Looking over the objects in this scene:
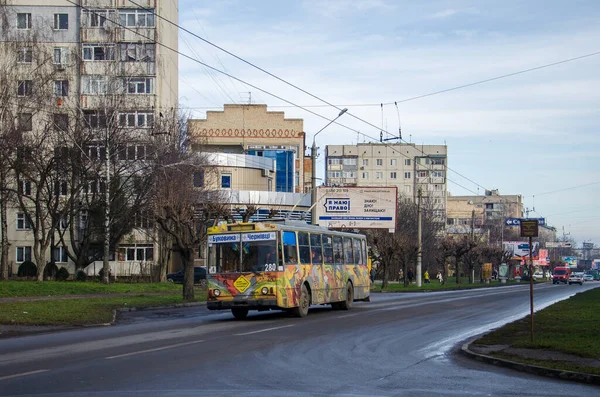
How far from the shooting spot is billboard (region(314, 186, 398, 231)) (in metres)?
59.7

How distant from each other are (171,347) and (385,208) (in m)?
45.6

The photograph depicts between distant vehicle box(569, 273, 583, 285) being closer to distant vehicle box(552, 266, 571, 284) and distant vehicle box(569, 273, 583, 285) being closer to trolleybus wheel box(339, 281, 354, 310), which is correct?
distant vehicle box(552, 266, 571, 284)

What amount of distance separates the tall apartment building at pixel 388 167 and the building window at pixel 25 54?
96798mm

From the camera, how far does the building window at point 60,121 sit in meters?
47.8

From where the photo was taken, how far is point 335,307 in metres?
29.5

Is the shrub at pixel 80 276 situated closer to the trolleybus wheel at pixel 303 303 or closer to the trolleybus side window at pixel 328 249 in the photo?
the trolleybus side window at pixel 328 249

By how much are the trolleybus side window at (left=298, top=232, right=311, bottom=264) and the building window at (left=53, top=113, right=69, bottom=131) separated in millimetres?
27595

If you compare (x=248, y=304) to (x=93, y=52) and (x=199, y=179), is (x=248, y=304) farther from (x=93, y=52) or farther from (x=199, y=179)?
(x=93, y=52)

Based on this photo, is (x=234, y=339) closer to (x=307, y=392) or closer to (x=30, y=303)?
(x=307, y=392)

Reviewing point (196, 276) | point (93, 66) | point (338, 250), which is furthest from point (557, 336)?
Result: point (93, 66)

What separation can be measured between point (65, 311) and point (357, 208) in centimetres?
3742

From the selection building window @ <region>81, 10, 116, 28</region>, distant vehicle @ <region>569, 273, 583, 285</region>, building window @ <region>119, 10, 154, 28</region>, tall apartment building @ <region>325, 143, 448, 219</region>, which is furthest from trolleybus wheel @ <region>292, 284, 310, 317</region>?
tall apartment building @ <region>325, 143, 448, 219</region>

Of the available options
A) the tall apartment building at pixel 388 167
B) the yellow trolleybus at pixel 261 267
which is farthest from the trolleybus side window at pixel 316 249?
the tall apartment building at pixel 388 167

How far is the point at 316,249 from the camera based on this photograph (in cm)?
2580
